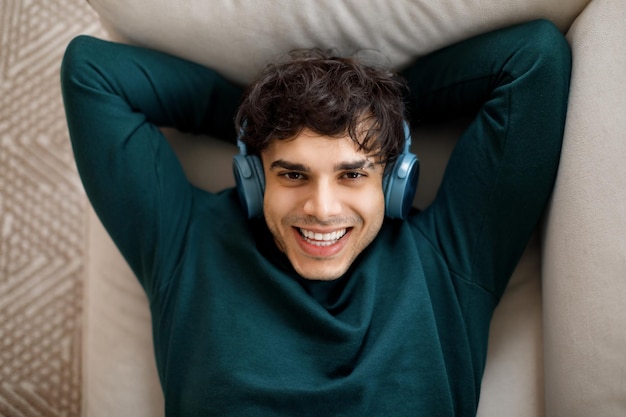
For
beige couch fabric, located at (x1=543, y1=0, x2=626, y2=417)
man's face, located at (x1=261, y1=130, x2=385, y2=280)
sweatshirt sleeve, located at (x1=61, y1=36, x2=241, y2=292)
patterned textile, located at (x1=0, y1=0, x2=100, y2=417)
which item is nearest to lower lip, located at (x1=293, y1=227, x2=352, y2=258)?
man's face, located at (x1=261, y1=130, x2=385, y2=280)

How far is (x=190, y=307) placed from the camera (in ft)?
3.84

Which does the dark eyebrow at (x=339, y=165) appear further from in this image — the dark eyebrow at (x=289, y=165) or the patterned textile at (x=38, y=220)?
the patterned textile at (x=38, y=220)

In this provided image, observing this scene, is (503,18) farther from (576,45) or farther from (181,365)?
(181,365)

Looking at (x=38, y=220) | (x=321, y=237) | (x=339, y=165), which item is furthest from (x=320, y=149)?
(x=38, y=220)

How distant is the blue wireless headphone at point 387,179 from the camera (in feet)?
3.69

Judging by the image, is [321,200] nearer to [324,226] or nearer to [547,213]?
[324,226]

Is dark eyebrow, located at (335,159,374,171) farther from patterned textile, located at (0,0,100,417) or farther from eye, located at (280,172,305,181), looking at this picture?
patterned textile, located at (0,0,100,417)

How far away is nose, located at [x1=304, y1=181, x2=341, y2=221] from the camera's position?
1.04m

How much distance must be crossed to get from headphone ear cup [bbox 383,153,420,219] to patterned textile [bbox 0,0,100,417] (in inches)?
37.4

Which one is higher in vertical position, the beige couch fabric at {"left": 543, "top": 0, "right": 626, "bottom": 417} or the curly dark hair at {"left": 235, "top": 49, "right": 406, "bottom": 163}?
the curly dark hair at {"left": 235, "top": 49, "right": 406, "bottom": 163}

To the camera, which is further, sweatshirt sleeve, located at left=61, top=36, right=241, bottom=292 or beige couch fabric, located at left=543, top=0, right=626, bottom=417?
sweatshirt sleeve, located at left=61, top=36, right=241, bottom=292

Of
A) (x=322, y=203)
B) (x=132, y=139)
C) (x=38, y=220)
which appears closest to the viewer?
(x=322, y=203)

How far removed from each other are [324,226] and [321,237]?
0.03 metres

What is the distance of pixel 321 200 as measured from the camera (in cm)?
104
